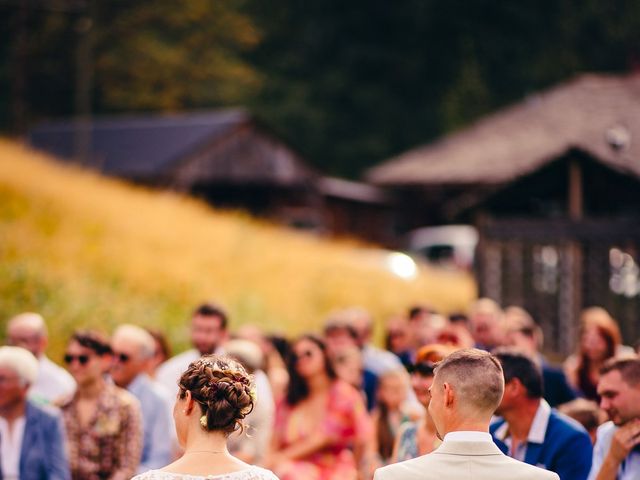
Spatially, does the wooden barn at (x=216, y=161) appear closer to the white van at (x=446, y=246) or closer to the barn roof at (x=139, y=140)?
the barn roof at (x=139, y=140)

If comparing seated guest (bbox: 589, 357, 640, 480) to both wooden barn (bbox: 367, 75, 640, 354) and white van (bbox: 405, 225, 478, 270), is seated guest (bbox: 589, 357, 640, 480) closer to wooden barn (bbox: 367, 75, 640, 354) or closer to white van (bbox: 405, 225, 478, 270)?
wooden barn (bbox: 367, 75, 640, 354)

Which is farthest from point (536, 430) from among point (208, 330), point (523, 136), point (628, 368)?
point (523, 136)

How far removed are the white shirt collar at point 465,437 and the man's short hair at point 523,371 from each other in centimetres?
149

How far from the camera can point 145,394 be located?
7.62 metres

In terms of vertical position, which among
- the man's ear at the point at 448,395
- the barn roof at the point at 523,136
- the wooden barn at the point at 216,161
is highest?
the wooden barn at the point at 216,161

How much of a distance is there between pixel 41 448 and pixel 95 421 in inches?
23.9

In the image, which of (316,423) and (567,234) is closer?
(316,423)

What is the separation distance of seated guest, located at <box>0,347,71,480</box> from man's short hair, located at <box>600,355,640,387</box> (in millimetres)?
3218

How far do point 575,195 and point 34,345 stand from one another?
10279 millimetres

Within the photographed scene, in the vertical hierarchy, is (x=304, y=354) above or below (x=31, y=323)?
below

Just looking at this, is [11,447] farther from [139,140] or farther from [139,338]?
[139,140]

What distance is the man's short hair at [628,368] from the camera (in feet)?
17.1

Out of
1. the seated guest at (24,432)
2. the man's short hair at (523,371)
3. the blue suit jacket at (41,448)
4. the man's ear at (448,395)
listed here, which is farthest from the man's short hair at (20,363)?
A: the man's ear at (448,395)

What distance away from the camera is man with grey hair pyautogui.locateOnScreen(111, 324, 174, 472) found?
Answer: 295 inches
